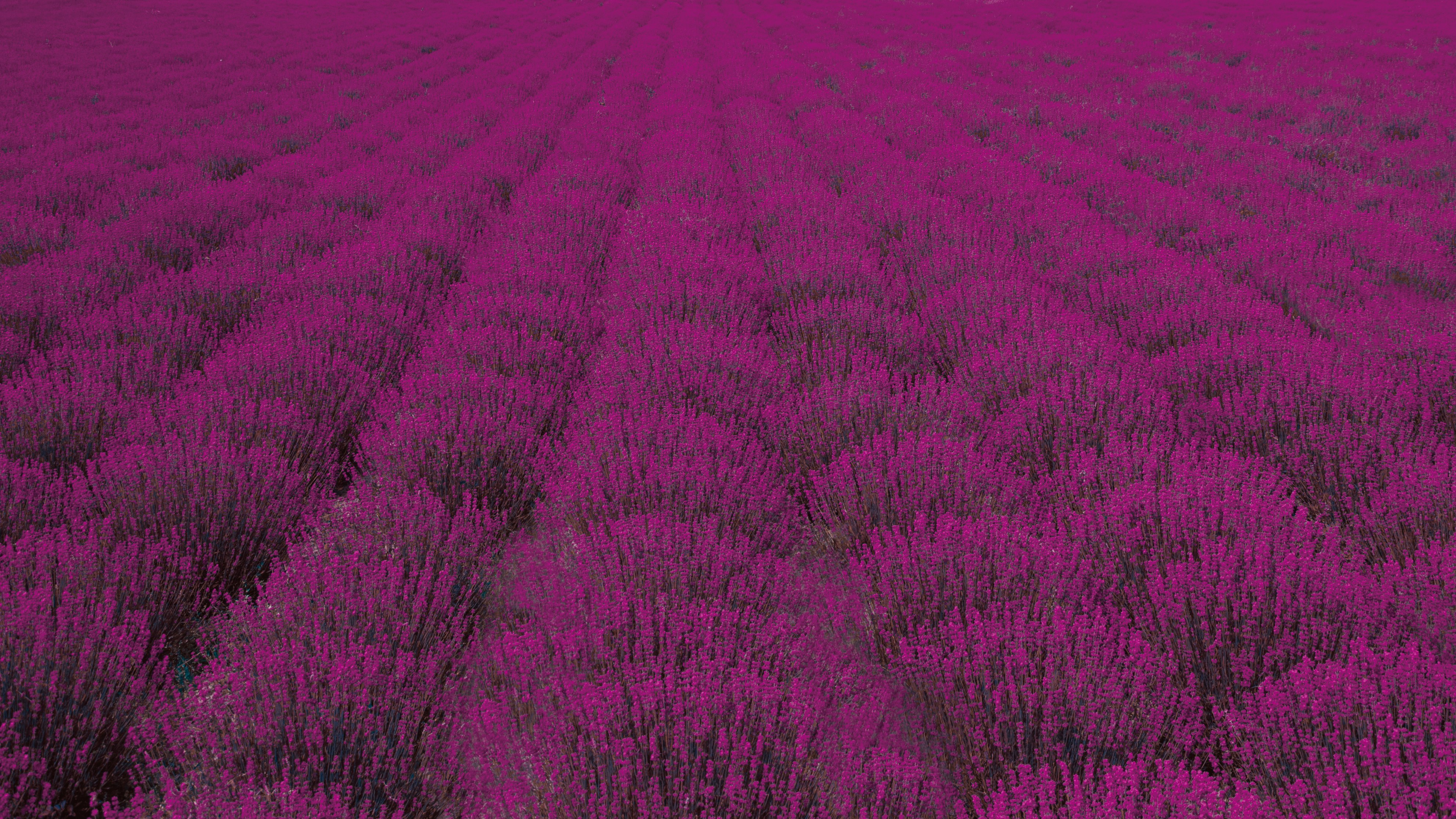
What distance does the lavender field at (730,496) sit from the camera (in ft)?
4.55

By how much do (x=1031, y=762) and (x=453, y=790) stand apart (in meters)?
1.12

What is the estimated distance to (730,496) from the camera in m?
2.13

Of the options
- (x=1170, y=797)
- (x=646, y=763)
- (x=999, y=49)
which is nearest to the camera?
(x=1170, y=797)

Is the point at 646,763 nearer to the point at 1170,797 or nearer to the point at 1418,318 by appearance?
the point at 1170,797

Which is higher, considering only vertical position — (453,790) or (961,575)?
(961,575)

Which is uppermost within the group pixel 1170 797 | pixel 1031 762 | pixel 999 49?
pixel 999 49

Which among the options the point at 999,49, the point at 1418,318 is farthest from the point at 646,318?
the point at 999,49

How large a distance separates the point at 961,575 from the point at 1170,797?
A: 63 centimetres

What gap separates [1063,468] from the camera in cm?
229

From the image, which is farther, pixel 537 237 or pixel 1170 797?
pixel 537 237

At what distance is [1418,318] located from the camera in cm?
300

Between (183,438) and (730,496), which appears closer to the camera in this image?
(730,496)

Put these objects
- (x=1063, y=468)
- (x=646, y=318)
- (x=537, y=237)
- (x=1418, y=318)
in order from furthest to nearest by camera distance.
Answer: (x=537, y=237), (x=646, y=318), (x=1418, y=318), (x=1063, y=468)

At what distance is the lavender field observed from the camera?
1387mm
